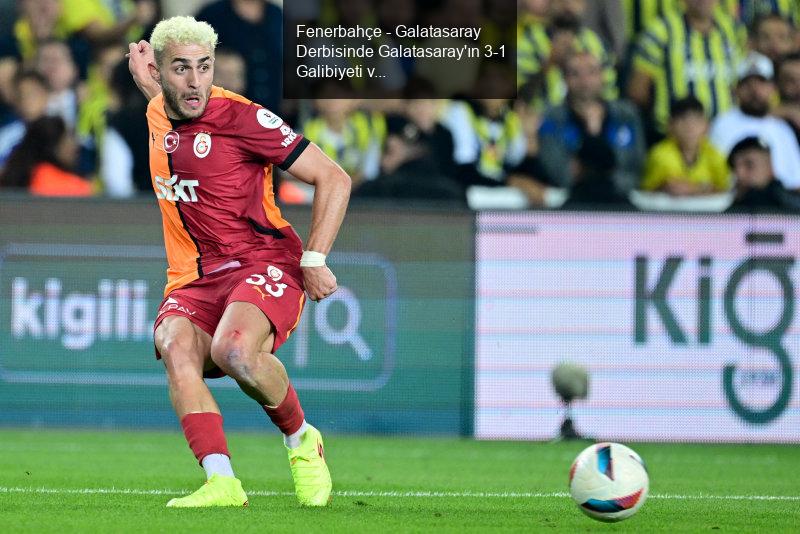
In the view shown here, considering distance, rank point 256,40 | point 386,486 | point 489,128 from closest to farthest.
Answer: point 386,486, point 256,40, point 489,128

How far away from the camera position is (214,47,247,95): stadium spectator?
12898 mm

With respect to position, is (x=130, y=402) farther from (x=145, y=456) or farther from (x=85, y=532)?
(x=85, y=532)

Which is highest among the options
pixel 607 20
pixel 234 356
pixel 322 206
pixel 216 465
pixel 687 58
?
pixel 607 20

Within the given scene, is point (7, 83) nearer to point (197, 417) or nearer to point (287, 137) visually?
point (287, 137)

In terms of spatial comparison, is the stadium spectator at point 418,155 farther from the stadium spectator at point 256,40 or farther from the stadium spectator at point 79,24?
the stadium spectator at point 79,24

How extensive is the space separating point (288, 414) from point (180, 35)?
179 centimetres

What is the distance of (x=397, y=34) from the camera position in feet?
43.8

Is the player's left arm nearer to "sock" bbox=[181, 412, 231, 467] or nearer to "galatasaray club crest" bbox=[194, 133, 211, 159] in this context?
"galatasaray club crest" bbox=[194, 133, 211, 159]

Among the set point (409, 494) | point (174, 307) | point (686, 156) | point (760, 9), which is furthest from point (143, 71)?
point (760, 9)

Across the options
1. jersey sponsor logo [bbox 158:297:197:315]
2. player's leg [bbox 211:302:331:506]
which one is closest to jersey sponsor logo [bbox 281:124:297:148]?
player's leg [bbox 211:302:331:506]

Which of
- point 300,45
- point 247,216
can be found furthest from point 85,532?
point 300,45

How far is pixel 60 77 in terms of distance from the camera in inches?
526

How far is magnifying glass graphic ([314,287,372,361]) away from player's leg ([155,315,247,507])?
16.7 feet

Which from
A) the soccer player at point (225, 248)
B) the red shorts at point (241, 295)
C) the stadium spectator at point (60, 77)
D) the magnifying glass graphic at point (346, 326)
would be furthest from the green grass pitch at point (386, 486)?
the stadium spectator at point (60, 77)
